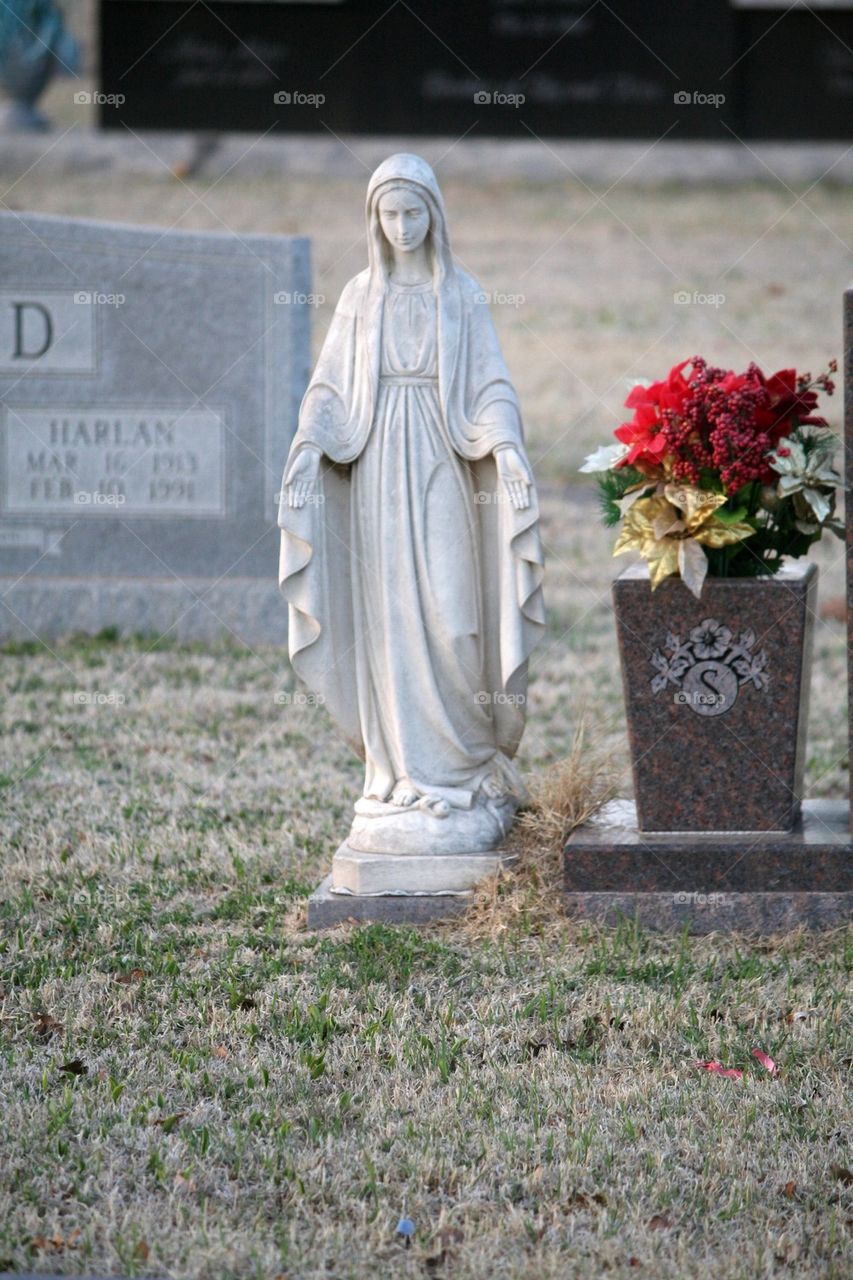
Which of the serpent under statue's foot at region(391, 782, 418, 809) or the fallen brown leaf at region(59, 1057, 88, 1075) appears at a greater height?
the serpent under statue's foot at region(391, 782, 418, 809)

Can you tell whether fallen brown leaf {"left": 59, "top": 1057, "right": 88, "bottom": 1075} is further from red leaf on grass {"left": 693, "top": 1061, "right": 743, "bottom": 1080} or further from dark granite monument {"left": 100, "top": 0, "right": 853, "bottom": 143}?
dark granite monument {"left": 100, "top": 0, "right": 853, "bottom": 143}

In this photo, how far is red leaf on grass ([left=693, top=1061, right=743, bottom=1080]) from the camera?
4.29 m

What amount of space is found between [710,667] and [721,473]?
0.58 meters

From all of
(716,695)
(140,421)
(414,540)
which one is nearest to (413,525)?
(414,540)

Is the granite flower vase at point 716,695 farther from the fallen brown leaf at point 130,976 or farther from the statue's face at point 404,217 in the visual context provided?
the fallen brown leaf at point 130,976

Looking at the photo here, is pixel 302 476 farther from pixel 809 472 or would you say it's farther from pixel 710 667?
pixel 809 472

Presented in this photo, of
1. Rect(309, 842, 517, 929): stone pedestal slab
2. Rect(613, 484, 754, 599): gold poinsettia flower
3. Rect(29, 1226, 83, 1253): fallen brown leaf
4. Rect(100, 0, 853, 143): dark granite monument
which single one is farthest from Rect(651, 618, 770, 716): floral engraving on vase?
Rect(100, 0, 853, 143): dark granite monument

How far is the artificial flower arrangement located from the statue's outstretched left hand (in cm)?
29

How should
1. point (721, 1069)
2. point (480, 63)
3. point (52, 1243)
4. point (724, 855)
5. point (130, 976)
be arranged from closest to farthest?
1. point (52, 1243)
2. point (721, 1069)
3. point (130, 976)
4. point (724, 855)
5. point (480, 63)

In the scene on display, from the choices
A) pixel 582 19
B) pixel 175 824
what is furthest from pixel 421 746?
pixel 582 19

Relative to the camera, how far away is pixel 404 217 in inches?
207

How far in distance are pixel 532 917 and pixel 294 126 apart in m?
19.2

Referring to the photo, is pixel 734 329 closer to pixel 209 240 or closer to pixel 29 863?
pixel 209 240

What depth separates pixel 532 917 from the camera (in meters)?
5.28
